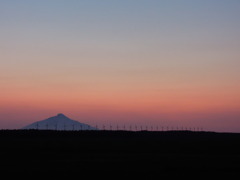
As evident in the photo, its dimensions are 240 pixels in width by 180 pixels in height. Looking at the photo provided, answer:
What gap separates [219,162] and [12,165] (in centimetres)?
1898

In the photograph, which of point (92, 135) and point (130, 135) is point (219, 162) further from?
point (130, 135)

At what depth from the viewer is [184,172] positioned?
3600cm

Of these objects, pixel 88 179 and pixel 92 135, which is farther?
pixel 92 135

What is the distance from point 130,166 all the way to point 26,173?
9123 mm

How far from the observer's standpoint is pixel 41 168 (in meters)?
38.9

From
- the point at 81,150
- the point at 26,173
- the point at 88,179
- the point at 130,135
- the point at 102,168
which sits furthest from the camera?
the point at 130,135

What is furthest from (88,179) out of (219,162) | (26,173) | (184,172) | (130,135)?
(130,135)

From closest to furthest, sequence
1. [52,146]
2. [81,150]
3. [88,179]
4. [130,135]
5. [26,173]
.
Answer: [88,179]
[26,173]
[81,150]
[52,146]
[130,135]

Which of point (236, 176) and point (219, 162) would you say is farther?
point (219, 162)

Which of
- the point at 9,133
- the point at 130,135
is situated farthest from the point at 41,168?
the point at 130,135

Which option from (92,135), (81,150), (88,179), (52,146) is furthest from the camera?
(92,135)

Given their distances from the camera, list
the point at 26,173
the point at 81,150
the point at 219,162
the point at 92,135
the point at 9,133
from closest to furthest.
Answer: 1. the point at 26,173
2. the point at 219,162
3. the point at 81,150
4. the point at 9,133
5. the point at 92,135

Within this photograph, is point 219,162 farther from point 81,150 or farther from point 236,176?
point 81,150

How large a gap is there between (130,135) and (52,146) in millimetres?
50838
